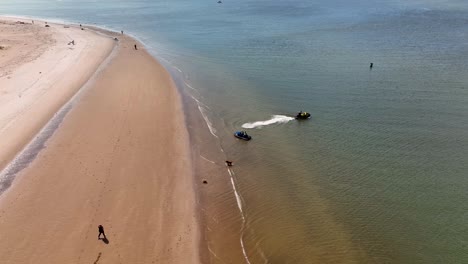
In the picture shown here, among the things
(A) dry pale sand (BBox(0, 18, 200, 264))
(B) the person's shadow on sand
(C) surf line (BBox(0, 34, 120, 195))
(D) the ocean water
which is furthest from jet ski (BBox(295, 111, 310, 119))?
(C) surf line (BBox(0, 34, 120, 195))

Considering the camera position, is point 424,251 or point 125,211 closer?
point 424,251

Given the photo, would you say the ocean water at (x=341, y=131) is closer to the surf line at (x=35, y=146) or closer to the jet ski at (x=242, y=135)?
the jet ski at (x=242, y=135)

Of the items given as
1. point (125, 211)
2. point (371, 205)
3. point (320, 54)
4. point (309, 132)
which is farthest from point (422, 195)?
point (320, 54)

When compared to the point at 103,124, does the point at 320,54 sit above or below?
above

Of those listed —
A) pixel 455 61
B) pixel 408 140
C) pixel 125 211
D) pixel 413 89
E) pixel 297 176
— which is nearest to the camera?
pixel 125 211

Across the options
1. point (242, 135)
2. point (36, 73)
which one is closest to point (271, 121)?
point (242, 135)

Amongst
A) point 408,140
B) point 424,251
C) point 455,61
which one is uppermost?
point 455,61

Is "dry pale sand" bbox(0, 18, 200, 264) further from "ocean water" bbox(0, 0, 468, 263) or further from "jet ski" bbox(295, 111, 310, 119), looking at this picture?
"jet ski" bbox(295, 111, 310, 119)

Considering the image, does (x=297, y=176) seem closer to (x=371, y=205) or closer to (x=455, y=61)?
(x=371, y=205)
